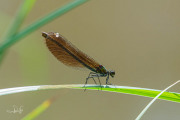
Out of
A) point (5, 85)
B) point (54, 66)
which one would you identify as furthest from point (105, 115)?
point (5, 85)

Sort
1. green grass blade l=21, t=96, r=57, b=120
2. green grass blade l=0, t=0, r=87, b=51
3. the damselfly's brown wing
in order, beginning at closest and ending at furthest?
1. green grass blade l=0, t=0, r=87, b=51
2. green grass blade l=21, t=96, r=57, b=120
3. the damselfly's brown wing

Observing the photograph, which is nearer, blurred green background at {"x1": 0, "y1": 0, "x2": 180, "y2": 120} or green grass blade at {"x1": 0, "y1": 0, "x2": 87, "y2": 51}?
green grass blade at {"x1": 0, "y1": 0, "x2": 87, "y2": 51}

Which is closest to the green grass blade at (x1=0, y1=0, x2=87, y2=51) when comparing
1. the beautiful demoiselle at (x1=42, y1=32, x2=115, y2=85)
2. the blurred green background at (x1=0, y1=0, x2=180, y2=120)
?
the beautiful demoiselle at (x1=42, y1=32, x2=115, y2=85)

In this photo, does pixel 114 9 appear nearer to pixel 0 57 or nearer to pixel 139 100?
pixel 139 100

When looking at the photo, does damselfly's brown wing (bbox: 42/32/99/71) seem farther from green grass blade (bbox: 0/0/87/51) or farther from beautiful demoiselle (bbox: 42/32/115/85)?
green grass blade (bbox: 0/0/87/51)

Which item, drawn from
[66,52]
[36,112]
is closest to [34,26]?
[36,112]

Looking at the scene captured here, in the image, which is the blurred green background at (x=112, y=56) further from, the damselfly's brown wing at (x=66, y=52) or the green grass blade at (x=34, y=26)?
the green grass blade at (x=34, y=26)

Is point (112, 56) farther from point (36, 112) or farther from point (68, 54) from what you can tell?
point (36, 112)
